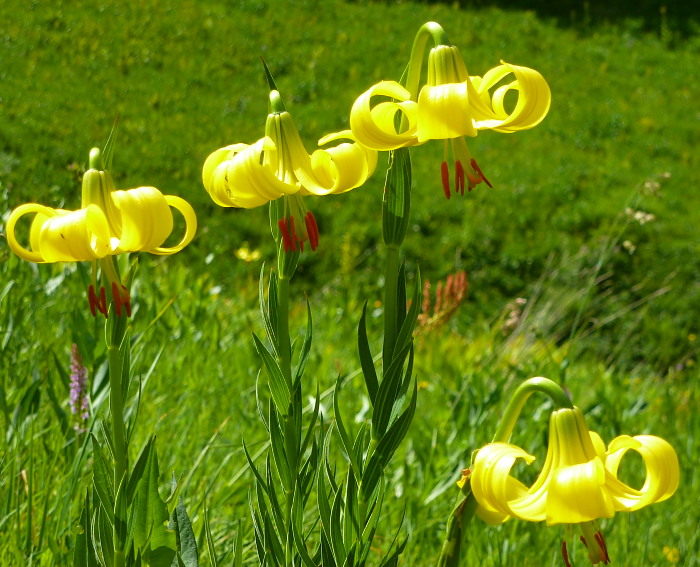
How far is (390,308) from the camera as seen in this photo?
109 centimetres

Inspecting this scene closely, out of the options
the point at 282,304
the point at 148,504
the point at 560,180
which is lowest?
the point at 560,180

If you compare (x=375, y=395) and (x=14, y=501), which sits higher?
(x=375, y=395)

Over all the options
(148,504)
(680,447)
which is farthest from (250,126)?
(148,504)

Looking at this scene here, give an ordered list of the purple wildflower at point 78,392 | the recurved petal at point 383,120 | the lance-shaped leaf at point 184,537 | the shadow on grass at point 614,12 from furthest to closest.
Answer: the shadow on grass at point 614,12 → the purple wildflower at point 78,392 → the lance-shaped leaf at point 184,537 → the recurved petal at point 383,120

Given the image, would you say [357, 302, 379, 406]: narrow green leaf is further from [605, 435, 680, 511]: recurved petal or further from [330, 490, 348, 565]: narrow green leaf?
[605, 435, 680, 511]: recurved petal

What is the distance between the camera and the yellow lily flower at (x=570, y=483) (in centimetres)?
87

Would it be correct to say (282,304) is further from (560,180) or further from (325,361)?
(560,180)

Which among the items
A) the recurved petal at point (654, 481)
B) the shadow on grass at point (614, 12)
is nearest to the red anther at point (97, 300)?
the recurved petal at point (654, 481)

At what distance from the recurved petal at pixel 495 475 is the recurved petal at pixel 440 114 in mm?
345

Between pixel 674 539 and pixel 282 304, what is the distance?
5.18ft

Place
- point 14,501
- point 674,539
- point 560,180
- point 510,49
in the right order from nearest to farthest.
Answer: point 14,501 < point 674,539 < point 560,180 < point 510,49

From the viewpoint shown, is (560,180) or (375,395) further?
(560,180)

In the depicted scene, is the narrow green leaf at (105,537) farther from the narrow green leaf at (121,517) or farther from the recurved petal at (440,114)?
the recurved petal at (440,114)

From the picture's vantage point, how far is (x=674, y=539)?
2.27m
